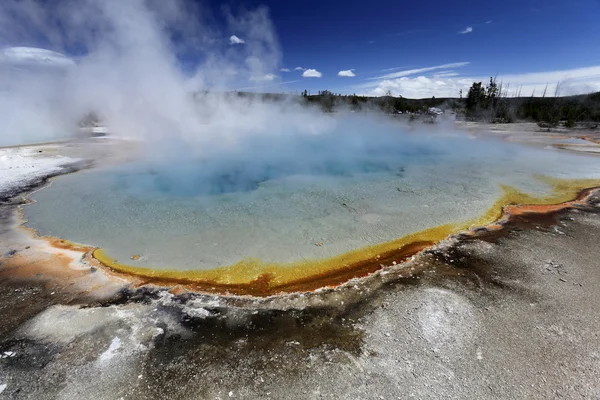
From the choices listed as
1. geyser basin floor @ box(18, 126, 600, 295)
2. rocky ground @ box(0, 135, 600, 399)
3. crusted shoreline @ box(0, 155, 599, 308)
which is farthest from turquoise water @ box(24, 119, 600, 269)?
rocky ground @ box(0, 135, 600, 399)

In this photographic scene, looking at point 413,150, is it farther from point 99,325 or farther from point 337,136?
point 99,325

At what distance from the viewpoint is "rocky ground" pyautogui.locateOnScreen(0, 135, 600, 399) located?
271cm

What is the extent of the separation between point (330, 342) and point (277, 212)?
421cm

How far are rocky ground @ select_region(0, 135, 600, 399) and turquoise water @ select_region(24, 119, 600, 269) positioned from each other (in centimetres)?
143

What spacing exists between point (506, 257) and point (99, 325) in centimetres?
605

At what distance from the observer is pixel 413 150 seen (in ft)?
53.4

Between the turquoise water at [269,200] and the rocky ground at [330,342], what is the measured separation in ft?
4.68

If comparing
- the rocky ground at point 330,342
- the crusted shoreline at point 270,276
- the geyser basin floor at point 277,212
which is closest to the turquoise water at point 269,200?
the geyser basin floor at point 277,212

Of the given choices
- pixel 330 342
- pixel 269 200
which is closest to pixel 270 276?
pixel 330 342

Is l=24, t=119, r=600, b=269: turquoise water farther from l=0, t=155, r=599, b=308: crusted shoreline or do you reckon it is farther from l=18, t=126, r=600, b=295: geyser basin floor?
l=0, t=155, r=599, b=308: crusted shoreline

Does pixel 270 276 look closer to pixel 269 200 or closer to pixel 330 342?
pixel 330 342

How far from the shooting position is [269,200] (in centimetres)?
799

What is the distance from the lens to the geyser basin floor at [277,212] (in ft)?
16.2

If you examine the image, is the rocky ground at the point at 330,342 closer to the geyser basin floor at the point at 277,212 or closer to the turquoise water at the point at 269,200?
the geyser basin floor at the point at 277,212
